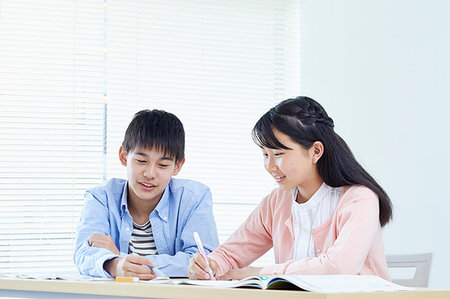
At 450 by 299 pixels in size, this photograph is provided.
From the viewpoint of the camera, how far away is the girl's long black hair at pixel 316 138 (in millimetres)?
1585

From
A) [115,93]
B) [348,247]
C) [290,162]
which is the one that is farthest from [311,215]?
[115,93]

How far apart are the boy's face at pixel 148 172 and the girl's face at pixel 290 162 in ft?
1.31

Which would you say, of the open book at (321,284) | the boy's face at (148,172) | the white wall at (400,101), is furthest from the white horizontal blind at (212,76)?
the open book at (321,284)

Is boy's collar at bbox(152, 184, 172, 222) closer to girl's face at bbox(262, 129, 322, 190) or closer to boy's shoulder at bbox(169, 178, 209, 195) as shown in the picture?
boy's shoulder at bbox(169, 178, 209, 195)

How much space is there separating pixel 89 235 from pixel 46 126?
1.62 metres

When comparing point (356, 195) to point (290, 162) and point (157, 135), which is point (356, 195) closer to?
point (290, 162)

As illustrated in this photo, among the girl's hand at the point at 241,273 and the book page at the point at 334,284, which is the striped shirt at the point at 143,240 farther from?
the book page at the point at 334,284

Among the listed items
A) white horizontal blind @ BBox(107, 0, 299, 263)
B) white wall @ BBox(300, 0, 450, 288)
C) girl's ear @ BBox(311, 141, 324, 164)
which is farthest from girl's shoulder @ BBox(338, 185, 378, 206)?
white horizontal blind @ BBox(107, 0, 299, 263)

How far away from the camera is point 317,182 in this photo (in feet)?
5.44

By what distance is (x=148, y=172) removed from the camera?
184cm

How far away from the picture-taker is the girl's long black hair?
158 cm

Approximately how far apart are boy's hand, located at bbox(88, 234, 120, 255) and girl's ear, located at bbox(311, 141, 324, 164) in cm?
61

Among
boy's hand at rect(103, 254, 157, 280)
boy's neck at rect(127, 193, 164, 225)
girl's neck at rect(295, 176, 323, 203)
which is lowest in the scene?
boy's hand at rect(103, 254, 157, 280)

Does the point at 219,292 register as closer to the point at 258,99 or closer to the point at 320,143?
the point at 320,143
